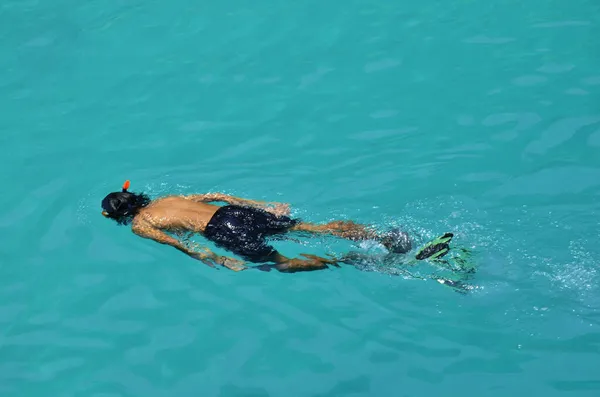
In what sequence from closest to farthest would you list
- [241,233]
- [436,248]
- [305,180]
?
1. [436,248]
2. [241,233]
3. [305,180]

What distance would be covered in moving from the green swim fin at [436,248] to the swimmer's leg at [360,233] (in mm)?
218

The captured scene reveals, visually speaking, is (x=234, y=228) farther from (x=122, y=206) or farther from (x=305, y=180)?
(x=305, y=180)

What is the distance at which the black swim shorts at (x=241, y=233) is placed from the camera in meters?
6.46

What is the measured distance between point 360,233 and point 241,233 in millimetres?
1071

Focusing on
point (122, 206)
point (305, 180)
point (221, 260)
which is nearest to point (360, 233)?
point (305, 180)

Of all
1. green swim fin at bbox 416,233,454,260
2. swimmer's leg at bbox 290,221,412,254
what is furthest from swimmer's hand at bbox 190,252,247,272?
green swim fin at bbox 416,233,454,260

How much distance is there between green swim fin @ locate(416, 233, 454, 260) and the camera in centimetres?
624

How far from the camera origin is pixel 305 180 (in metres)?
7.48

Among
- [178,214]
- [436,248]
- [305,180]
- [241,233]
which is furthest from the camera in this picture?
[305,180]

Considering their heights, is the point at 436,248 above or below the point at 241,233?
below

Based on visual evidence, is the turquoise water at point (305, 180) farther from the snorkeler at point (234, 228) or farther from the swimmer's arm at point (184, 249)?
the swimmer's arm at point (184, 249)

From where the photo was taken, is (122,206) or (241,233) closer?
(241,233)

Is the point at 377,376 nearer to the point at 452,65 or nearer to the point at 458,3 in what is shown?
the point at 452,65

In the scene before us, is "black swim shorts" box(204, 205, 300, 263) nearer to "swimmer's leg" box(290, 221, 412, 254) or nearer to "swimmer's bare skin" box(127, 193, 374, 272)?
"swimmer's bare skin" box(127, 193, 374, 272)
